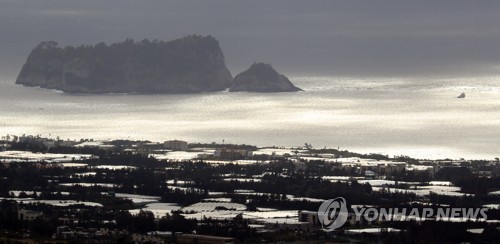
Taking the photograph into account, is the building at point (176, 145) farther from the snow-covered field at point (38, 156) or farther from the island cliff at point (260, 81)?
the island cliff at point (260, 81)

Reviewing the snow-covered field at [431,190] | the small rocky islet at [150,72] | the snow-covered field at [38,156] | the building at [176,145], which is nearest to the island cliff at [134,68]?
the small rocky islet at [150,72]

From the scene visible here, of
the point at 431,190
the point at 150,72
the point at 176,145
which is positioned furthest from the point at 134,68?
the point at 431,190

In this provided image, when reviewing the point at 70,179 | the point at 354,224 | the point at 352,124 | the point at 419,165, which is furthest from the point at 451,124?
the point at 354,224

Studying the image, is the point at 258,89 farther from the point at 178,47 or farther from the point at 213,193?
the point at 213,193

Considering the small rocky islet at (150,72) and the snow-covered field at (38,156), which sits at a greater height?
the small rocky islet at (150,72)

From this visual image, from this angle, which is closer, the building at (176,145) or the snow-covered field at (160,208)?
the snow-covered field at (160,208)

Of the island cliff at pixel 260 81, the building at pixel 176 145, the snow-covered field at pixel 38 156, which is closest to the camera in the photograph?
the snow-covered field at pixel 38 156
